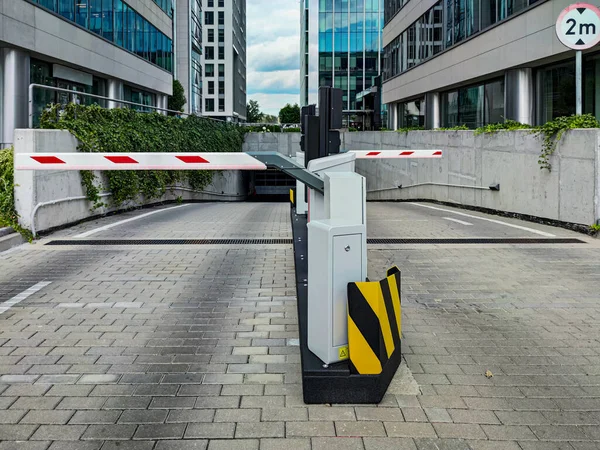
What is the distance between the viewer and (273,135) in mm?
46125

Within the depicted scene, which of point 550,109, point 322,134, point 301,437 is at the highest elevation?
point 550,109

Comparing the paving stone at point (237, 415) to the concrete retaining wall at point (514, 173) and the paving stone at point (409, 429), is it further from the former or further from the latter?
the concrete retaining wall at point (514, 173)

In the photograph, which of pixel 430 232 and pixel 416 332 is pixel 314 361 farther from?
pixel 430 232

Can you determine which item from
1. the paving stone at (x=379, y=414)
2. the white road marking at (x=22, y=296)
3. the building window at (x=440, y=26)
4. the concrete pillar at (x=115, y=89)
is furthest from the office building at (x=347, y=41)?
the paving stone at (x=379, y=414)

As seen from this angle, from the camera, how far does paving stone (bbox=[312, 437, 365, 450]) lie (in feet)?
11.2

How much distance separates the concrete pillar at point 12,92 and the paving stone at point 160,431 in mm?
A: 20782

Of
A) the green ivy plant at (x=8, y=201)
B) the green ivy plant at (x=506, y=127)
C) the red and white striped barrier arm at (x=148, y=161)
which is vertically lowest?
the green ivy plant at (x=8, y=201)

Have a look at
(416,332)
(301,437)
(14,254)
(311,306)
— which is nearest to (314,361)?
(311,306)

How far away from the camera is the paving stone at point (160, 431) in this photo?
11.7ft

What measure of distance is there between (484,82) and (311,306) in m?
24.3

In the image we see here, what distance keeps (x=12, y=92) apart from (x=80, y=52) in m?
6.10

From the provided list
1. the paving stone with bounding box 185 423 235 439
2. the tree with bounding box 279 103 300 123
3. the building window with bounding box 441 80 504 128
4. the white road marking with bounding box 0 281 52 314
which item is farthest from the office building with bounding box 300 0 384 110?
the paving stone with bounding box 185 423 235 439

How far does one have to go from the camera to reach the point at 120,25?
33031 millimetres

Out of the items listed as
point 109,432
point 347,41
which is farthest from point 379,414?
point 347,41
